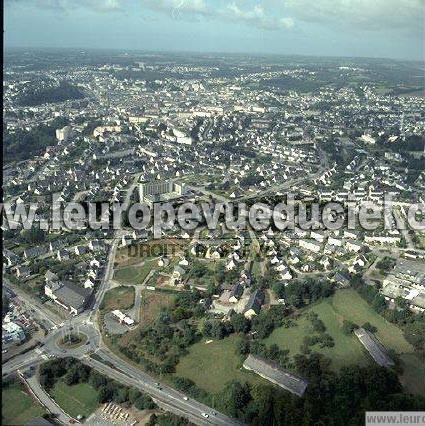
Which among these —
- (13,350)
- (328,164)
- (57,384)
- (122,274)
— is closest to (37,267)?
(122,274)

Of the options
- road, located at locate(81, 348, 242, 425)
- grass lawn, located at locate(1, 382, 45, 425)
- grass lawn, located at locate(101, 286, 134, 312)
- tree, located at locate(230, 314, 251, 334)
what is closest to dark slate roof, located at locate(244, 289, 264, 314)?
tree, located at locate(230, 314, 251, 334)

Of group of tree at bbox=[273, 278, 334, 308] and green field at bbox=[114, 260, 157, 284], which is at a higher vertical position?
group of tree at bbox=[273, 278, 334, 308]

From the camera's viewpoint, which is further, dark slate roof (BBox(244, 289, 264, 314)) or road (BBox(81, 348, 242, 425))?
dark slate roof (BBox(244, 289, 264, 314))

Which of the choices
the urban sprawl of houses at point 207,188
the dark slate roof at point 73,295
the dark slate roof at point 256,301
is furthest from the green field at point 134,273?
the dark slate roof at point 256,301

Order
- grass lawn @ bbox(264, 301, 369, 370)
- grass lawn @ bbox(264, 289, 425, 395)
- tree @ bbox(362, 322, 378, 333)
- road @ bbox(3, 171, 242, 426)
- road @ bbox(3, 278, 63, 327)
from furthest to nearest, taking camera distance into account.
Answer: road @ bbox(3, 278, 63, 327) < tree @ bbox(362, 322, 378, 333) < grass lawn @ bbox(264, 301, 369, 370) < grass lawn @ bbox(264, 289, 425, 395) < road @ bbox(3, 171, 242, 426)

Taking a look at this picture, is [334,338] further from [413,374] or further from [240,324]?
[240,324]

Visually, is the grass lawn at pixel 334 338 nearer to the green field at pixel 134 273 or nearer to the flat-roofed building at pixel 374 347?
the flat-roofed building at pixel 374 347

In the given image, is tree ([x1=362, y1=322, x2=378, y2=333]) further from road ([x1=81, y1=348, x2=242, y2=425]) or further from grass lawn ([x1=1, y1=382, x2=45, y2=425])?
grass lawn ([x1=1, y1=382, x2=45, y2=425])
